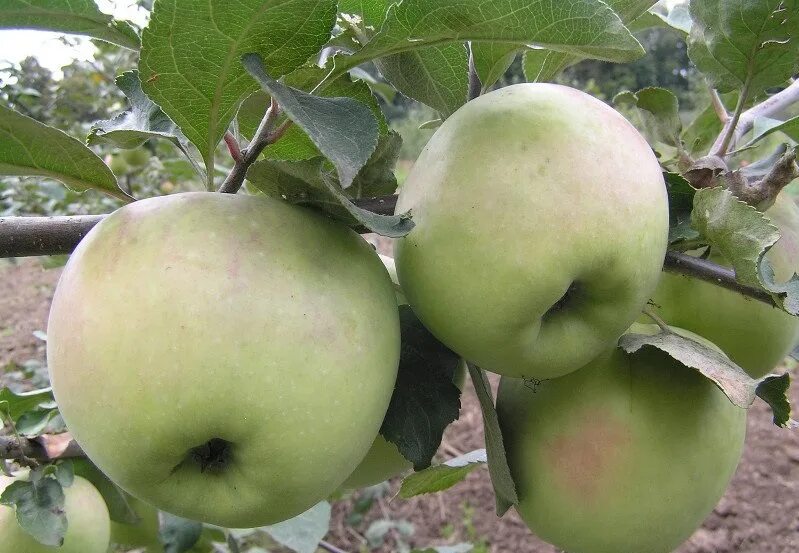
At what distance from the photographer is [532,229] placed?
1.76 ft

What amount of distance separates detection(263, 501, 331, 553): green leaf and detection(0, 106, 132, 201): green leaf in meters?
0.73

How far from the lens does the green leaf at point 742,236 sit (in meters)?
0.61

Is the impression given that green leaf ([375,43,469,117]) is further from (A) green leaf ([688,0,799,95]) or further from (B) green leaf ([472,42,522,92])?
(A) green leaf ([688,0,799,95])

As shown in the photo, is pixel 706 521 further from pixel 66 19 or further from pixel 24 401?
pixel 66 19

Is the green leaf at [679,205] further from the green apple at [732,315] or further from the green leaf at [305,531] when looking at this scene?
the green leaf at [305,531]

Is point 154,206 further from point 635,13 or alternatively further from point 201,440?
point 635,13

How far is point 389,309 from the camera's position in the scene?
60cm

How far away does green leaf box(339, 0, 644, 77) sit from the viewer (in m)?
0.54

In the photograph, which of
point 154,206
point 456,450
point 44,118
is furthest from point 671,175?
point 44,118

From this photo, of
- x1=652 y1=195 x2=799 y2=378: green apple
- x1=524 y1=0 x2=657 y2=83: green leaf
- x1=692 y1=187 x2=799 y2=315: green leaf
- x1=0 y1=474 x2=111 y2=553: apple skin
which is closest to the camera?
x1=692 y1=187 x2=799 y2=315: green leaf

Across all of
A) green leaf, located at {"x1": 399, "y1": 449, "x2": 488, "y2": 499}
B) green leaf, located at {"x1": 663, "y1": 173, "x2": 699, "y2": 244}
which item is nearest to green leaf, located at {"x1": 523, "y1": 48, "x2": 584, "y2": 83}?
green leaf, located at {"x1": 663, "y1": 173, "x2": 699, "y2": 244}

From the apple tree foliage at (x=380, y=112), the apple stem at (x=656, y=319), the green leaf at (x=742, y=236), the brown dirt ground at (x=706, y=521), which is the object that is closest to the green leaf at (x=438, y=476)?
the apple tree foliage at (x=380, y=112)

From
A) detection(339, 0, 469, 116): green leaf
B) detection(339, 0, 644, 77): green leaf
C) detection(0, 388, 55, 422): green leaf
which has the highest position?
detection(339, 0, 644, 77): green leaf

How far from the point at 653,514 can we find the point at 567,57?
49cm
